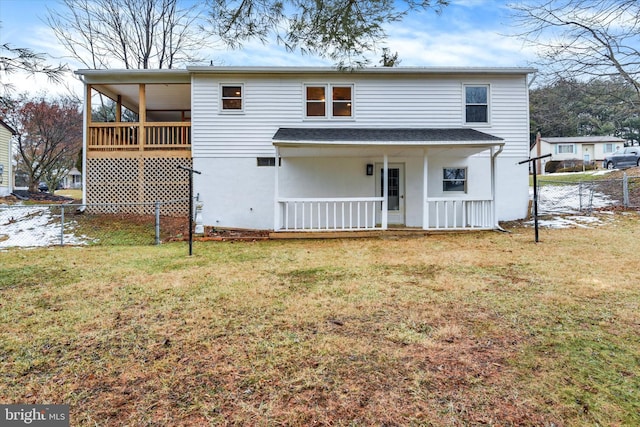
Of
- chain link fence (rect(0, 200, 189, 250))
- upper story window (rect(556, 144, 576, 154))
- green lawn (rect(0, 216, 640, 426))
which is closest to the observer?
green lawn (rect(0, 216, 640, 426))

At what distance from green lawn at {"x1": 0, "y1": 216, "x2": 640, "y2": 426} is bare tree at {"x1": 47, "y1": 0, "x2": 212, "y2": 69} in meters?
17.3

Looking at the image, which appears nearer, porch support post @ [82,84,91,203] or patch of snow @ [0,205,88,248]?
patch of snow @ [0,205,88,248]

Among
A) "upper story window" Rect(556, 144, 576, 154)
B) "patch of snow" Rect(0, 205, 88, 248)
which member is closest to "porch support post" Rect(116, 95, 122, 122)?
"patch of snow" Rect(0, 205, 88, 248)

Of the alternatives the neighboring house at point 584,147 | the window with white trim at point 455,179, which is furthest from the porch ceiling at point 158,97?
the neighboring house at point 584,147

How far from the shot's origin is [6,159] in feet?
A: 58.3

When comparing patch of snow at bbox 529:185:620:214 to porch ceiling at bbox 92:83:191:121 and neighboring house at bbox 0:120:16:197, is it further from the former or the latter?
neighboring house at bbox 0:120:16:197

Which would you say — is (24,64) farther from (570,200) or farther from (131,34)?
(570,200)

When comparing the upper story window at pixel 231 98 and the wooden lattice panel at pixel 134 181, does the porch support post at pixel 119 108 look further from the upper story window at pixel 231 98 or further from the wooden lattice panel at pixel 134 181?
the upper story window at pixel 231 98

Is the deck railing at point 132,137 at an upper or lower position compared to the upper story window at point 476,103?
lower

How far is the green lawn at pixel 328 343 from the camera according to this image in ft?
6.77

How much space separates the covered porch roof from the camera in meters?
8.72

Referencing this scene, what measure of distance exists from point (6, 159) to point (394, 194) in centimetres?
2070

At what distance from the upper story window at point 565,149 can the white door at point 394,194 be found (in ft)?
118

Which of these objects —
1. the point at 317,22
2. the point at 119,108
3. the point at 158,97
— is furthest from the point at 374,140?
the point at 119,108
